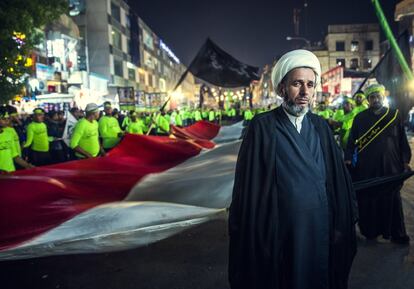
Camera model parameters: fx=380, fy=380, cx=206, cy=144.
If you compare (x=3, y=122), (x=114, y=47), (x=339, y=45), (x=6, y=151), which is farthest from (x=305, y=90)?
(x=339, y=45)

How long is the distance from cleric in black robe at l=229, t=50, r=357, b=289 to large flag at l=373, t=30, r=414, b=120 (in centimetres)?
407

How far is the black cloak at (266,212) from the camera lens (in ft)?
7.66

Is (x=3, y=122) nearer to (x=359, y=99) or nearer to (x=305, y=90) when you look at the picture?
(x=305, y=90)

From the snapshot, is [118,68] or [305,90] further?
[118,68]

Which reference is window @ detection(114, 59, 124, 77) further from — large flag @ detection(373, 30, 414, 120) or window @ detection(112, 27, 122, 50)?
large flag @ detection(373, 30, 414, 120)

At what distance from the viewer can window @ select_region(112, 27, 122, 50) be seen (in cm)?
5547

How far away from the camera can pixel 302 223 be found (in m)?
2.38

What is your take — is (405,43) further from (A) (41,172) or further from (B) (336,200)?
(A) (41,172)

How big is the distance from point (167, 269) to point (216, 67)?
7.92 m

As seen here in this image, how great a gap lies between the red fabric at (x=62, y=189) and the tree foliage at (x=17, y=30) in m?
9.88

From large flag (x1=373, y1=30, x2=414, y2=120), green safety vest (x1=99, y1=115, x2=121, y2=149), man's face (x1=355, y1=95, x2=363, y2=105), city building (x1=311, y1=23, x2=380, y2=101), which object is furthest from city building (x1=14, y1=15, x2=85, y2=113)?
city building (x1=311, y1=23, x2=380, y2=101)

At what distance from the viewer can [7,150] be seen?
258 inches

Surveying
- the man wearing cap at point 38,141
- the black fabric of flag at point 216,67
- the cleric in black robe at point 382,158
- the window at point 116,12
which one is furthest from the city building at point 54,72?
the cleric in black robe at point 382,158

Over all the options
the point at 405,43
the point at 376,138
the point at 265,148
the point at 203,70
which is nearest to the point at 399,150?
the point at 376,138
